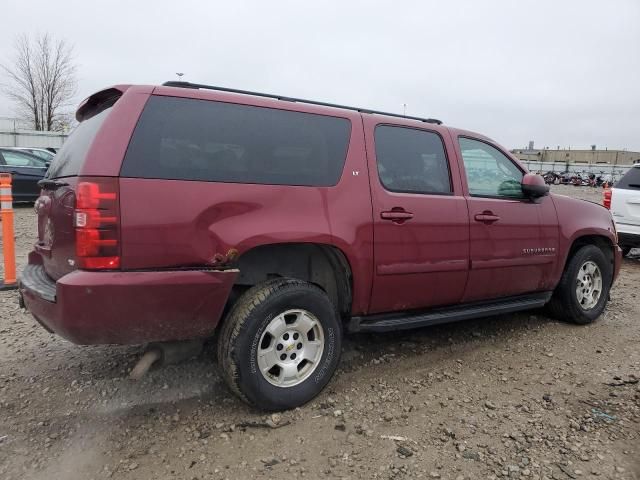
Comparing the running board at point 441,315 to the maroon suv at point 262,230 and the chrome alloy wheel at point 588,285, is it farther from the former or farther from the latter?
the chrome alloy wheel at point 588,285

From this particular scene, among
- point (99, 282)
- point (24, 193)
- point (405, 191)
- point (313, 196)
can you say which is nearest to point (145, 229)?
point (99, 282)

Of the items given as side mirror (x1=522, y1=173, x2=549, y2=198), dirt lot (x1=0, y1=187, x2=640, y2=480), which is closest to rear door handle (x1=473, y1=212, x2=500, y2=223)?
side mirror (x1=522, y1=173, x2=549, y2=198)

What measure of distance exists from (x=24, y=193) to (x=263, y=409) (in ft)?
38.1

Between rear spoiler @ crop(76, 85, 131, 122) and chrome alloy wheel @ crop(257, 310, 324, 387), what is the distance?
1.56 metres

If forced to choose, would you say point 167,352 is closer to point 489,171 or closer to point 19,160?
point 489,171

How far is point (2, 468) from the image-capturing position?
2387 mm

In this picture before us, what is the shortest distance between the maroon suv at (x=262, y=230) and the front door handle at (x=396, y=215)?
0.04 feet

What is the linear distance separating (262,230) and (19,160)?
1182 centimetres

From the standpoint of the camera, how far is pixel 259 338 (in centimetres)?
276

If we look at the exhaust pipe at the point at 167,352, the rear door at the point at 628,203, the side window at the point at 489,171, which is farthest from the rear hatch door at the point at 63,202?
the rear door at the point at 628,203

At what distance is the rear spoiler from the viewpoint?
2.74 meters

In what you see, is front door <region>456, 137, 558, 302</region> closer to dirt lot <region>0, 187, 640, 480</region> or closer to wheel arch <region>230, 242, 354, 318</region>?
dirt lot <region>0, 187, 640, 480</region>

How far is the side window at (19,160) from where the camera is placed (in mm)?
11867

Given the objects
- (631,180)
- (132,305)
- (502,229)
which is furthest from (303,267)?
(631,180)
